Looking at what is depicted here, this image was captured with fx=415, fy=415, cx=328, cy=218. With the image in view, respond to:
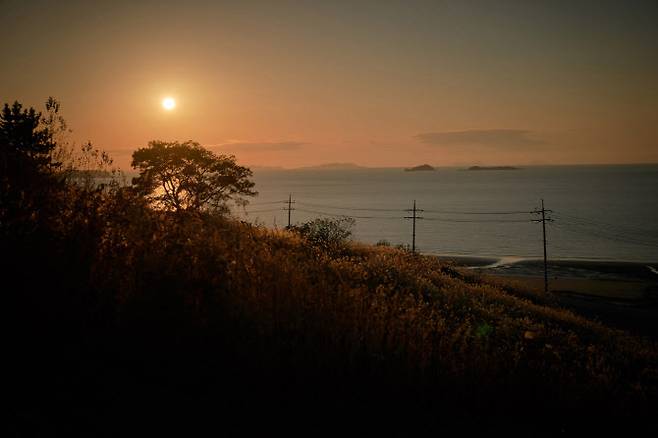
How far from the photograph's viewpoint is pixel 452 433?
3592mm

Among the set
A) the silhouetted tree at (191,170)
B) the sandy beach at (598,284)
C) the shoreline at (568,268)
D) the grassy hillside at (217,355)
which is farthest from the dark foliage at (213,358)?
the shoreline at (568,268)

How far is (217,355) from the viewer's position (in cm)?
420

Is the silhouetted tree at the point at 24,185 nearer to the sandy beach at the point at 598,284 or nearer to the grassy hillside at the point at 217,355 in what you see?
the grassy hillside at the point at 217,355

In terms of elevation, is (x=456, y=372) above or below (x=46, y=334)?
below

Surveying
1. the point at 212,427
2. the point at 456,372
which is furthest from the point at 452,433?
the point at 212,427

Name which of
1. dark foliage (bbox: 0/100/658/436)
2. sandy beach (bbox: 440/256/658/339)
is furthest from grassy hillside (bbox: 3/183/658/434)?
sandy beach (bbox: 440/256/658/339)

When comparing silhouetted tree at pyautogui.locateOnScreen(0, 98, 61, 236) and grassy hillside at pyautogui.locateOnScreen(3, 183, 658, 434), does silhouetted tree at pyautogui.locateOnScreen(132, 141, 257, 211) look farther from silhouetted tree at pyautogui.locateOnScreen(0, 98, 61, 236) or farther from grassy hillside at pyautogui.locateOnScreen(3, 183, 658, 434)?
grassy hillside at pyautogui.locateOnScreen(3, 183, 658, 434)

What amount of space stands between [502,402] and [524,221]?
123 m

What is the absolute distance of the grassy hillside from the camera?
11.9ft

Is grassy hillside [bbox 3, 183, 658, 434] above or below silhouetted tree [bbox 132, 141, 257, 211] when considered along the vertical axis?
below

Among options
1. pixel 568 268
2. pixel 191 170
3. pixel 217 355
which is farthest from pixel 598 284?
pixel 217 355

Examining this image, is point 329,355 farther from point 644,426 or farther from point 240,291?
point 644,426

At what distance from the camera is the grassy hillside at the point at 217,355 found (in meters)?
3.62

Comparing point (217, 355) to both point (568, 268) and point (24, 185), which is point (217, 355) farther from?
point (568, 268)
